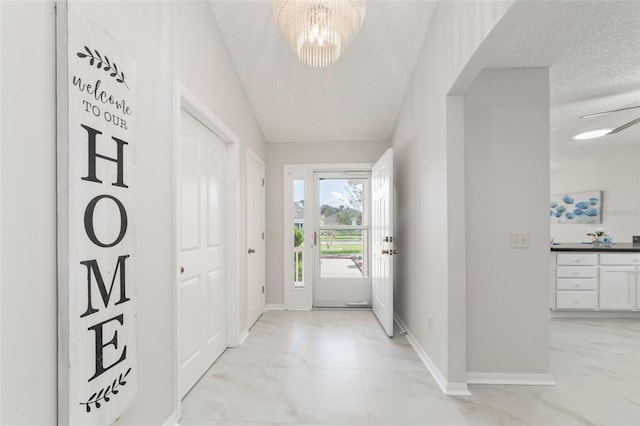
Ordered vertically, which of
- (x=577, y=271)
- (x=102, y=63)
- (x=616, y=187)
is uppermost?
(x=102, y=63)

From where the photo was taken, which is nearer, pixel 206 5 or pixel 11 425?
pixel 11 425

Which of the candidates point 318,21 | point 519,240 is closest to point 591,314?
point 519,240

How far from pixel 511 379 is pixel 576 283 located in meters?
2.20

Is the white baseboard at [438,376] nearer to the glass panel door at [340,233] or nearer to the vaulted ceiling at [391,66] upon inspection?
the glass panel door at [340,233]

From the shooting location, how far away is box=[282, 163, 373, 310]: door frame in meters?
3.90

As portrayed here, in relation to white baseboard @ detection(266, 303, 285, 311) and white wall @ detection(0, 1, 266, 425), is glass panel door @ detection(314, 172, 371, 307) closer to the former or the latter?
white baseboard @ detection(266, 303, 285, 311)

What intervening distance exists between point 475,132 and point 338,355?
2192mm

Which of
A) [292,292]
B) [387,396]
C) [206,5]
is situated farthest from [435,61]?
[292,292]

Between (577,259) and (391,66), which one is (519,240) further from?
(577,259)

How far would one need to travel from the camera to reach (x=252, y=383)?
2.07m

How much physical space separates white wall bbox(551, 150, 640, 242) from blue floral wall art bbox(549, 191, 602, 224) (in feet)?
0.27

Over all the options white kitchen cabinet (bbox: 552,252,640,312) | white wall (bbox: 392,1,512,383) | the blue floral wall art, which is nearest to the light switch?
white wall (bbox: 392,1,512,383)

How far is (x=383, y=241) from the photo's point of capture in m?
3.13

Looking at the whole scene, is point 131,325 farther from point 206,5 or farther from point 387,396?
point 206,5
